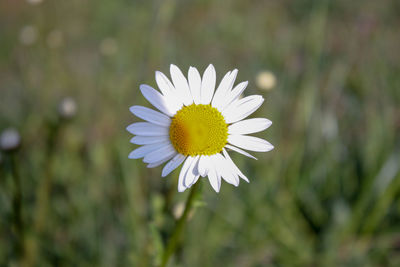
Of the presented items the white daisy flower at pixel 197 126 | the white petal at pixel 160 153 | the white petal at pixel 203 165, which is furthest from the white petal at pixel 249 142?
the white petal at pixel 160 153

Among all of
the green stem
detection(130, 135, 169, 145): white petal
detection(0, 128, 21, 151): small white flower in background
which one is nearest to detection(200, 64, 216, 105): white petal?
detection(130, 135, 169, 145): white petal

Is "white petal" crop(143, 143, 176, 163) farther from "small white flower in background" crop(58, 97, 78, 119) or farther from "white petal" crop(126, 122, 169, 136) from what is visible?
"small white flower in background" crop(58, 97, 78, 119)

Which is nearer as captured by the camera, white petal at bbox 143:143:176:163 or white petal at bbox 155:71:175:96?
white petal at bbox 143:143:176:163

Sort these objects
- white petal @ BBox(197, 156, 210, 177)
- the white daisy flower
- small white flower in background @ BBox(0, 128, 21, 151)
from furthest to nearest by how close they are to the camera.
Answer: small white flower in background @ BBox(0, 128, 21, 151), the white daisy flower, white petal @ BBox(197, 156, 210, 177)

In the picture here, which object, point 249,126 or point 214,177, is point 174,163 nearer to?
point 214,177

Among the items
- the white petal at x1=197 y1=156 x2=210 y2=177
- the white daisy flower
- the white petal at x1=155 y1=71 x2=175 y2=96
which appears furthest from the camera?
the white petal at x1=155 y1=71 x2=175 y2=96

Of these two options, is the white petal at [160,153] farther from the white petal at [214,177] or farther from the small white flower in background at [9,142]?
the small white flower in background at [9,142]

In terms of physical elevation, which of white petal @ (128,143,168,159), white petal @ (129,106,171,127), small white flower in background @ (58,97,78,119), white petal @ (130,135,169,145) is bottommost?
white petal @ (128,143,168,159)
